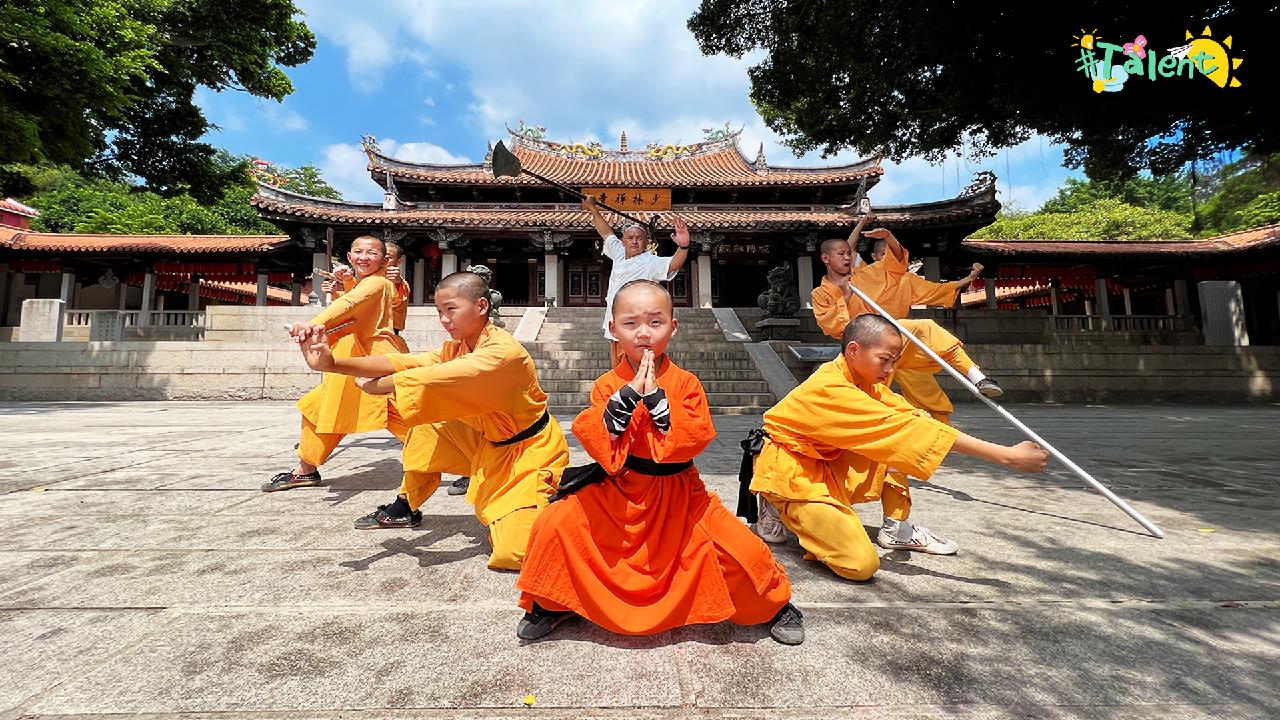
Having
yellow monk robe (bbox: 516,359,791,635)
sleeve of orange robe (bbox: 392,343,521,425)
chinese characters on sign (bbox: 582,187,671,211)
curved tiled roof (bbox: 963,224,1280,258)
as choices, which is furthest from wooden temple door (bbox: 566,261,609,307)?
yellow monk robe (bbox: 516,359,791,635)

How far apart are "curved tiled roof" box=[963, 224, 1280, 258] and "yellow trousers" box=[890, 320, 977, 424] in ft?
54.6

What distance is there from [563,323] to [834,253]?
10.8 meters

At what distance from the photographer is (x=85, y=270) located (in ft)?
57.7

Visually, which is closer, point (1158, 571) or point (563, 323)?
point (1158, 571)

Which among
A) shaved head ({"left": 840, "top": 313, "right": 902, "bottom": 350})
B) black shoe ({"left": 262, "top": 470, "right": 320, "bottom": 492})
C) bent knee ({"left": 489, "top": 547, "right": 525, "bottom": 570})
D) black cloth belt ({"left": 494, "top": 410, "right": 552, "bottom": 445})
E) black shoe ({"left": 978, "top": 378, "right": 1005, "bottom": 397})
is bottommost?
bent knee ({"left": 489, "top": 547, "right": 525, "bottom": 570})

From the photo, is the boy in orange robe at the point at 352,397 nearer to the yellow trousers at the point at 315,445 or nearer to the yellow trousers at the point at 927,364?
the yellow trousers at the point at 315,445

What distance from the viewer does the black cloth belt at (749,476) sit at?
2455 millimetres

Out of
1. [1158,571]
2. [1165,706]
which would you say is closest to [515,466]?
[1165,706]

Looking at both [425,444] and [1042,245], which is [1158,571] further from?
[1042,245]

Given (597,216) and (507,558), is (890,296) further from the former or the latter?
(507,558)

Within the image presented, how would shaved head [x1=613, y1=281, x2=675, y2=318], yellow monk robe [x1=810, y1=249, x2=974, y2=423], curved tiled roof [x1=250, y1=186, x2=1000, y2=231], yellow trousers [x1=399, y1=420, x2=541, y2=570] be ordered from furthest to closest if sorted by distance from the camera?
curved tiled roof [x1=250, y1=186, x2=1000, y2=231], yellow monk robe [x1=810, y1=249, x2=974, y2=423], yellow trousers [x1=399, y1=420, x2=541, y2=570], shaved head [x1=613, y1=281, x2=675, y2=318]

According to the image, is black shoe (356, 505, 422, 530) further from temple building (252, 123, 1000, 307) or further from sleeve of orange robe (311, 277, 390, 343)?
temple building (252, 123, 1000, 307)

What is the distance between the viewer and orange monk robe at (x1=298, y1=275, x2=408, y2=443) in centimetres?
326

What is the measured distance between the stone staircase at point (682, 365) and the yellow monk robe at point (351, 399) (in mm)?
5175
